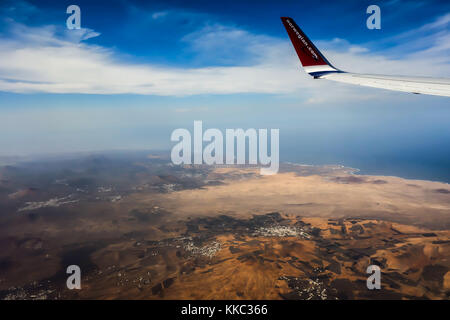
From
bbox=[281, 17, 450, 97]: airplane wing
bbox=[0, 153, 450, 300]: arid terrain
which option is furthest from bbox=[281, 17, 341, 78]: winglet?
bbox=[0, 153, 450, 300]: arid terrain

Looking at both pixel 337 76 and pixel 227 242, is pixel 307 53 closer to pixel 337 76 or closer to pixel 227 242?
pixel 337 76

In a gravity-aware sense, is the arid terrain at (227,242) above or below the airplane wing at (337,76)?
below

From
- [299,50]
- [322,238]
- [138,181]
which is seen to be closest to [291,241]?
[322,238]

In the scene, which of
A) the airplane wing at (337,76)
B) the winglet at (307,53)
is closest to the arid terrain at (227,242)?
the airplane wing at (337,76)

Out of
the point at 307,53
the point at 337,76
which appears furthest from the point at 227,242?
the point at 307,53

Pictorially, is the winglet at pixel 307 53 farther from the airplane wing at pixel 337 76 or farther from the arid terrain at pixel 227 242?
the arid terrain at pixel 227 242

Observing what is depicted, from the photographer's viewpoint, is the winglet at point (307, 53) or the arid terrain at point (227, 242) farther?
the arid terrain at point (227, 242)
